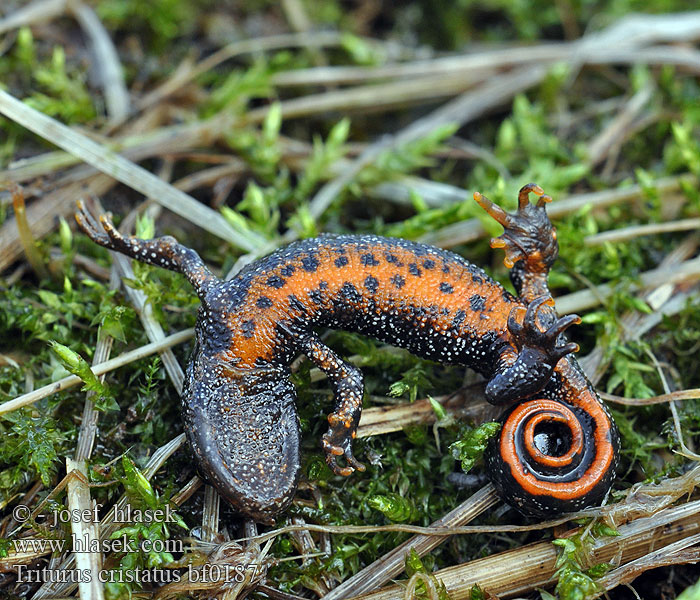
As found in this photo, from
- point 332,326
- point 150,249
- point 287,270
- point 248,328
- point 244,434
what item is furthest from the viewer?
point 150,249

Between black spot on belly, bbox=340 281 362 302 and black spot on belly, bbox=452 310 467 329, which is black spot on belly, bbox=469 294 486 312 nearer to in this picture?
black spot on belly, bbox=452 310 467 329

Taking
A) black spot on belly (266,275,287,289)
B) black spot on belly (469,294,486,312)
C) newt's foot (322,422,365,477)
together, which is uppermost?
black spot on belly (266,275,287,289)

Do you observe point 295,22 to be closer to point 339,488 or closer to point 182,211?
point 182,211

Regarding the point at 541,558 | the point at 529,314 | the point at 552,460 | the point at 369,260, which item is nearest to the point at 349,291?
the point at 369,260

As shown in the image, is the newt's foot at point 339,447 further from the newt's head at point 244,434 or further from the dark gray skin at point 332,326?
the newt's head at point 244,434

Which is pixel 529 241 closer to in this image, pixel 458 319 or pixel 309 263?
pixel 458 319

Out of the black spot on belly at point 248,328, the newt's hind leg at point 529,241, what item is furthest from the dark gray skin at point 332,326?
the newt's hind leg at point 529,241

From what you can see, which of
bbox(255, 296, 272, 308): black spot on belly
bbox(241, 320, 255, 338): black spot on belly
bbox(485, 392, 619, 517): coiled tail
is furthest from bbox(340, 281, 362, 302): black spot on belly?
bbox(485, 392, 619, 517): coiled tail
